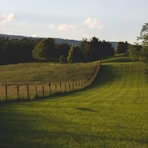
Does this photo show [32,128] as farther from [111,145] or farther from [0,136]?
[111,145]

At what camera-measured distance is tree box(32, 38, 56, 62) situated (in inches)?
5148

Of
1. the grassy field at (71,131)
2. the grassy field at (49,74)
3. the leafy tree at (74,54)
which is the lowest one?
the grassy field at (49,74)

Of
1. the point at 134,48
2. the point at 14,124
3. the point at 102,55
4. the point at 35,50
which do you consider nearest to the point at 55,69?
the point at 134,48

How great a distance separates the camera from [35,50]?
13162 cm

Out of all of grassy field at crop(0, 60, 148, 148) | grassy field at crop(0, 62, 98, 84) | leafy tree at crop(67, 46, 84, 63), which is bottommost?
grassy field at crop(0, 62, 98, 84)

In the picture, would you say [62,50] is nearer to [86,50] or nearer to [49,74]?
[86,50]

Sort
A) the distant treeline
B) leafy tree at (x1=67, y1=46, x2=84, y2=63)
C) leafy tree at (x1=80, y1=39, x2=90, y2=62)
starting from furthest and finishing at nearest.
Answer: leafy tree at (x1=80, y1=39, x2=90, y2=62) → leafy tree at (x1=67, y1=46, x2=84, y2=63) → the distant treeline

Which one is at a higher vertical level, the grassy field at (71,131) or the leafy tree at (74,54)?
the grassy field at (71,131)

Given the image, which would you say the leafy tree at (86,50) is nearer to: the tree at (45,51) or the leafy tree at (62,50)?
the leafy tree at (62,50)

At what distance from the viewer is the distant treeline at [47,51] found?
129250 millimetres

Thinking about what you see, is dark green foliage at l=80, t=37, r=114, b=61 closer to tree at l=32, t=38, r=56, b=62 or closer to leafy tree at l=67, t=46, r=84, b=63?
leafy tree at l=67, t=46, r=84, b=63

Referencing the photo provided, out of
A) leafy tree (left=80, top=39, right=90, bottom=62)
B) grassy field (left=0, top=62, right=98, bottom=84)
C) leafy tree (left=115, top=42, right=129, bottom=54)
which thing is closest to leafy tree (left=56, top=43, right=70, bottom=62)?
leafy tree (left=80, top=39, right=90, bottom=62)

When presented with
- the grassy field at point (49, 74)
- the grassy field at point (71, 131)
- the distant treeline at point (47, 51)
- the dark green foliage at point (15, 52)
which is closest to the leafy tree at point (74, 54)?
the distant treeline at point (47, 51)

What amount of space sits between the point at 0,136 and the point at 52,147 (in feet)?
7.06
